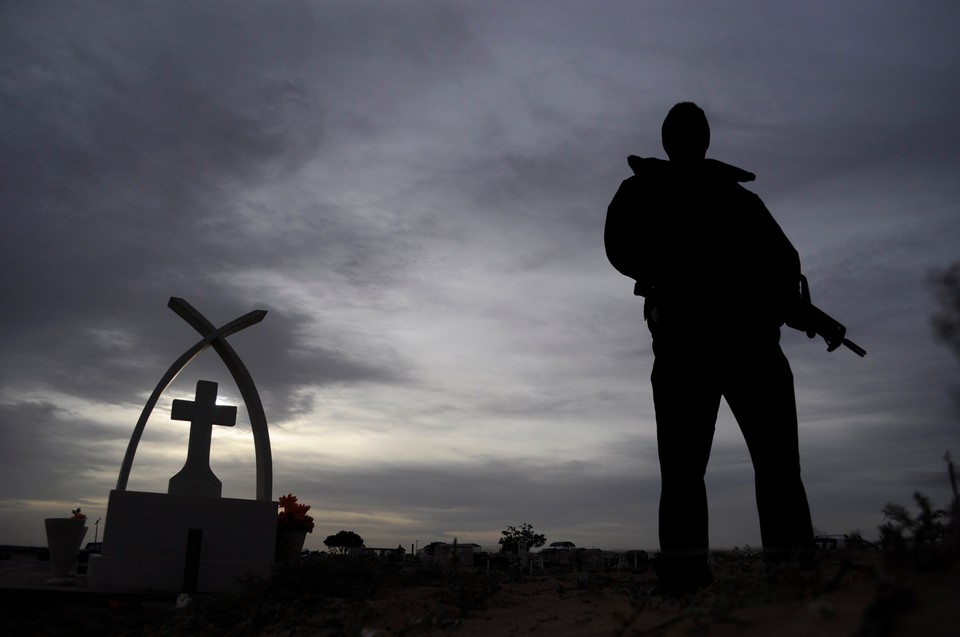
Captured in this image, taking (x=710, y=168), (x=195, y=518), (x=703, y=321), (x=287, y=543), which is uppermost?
(x=710, y=168)

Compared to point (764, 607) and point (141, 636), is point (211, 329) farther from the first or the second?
point (764, 607)

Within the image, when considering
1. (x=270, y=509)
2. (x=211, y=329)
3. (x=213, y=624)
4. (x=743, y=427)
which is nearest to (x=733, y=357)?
(x=743, y=427)

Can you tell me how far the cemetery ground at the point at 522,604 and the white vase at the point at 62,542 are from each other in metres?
2.31

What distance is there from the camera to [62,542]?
33.6ft

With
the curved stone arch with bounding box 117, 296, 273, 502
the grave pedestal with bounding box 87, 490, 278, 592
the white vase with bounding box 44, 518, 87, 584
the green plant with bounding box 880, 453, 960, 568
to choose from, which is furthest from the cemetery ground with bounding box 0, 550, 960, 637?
the curved stone arch with bounding box 117, 296, 273, 502

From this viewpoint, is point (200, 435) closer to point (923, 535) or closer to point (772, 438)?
point (772, 438)

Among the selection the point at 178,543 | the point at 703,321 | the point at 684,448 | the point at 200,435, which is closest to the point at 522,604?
the point at 684,448

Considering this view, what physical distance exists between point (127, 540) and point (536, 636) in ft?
26.5

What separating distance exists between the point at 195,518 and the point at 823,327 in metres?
8.87

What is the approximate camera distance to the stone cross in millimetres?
11016

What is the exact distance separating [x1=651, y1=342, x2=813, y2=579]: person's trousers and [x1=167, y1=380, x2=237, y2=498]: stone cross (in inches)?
335

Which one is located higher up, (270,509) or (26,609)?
(270,509)

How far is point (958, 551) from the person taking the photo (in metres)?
2.43

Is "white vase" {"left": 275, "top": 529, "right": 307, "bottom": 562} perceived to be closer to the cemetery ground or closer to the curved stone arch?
the curved stone arch
